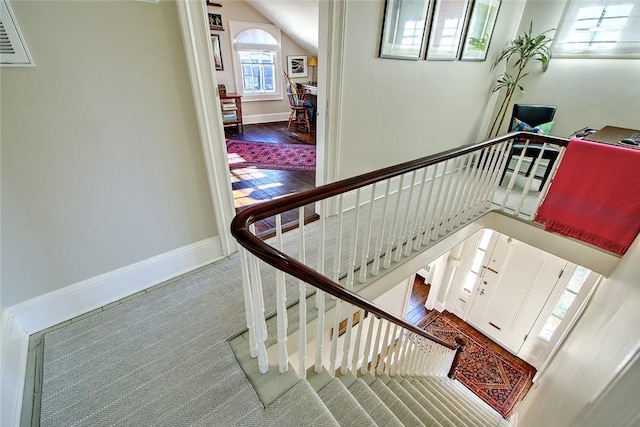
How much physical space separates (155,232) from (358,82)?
1.89 metres

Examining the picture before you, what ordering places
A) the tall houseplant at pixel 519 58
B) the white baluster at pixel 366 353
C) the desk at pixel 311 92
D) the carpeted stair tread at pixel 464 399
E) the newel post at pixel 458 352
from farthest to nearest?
the desk at pixel 311 92 < the tall houseplant at pixel 519 58 < the newel post at pixel 458 352 < the carpeted stair tread at pixel 464 399 < the white baluster at pixel 366 353

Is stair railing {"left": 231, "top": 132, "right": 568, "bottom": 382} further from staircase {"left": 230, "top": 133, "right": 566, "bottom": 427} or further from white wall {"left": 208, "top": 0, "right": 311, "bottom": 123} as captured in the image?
white wall {"left": 208, "top": 0, "right": 311, "bottom": 123}

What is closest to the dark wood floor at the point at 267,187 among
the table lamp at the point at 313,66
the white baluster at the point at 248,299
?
the white baluster at the point at 248,299

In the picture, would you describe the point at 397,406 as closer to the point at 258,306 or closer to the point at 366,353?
the point at 366,353

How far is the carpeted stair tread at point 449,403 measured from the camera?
2.49 metres

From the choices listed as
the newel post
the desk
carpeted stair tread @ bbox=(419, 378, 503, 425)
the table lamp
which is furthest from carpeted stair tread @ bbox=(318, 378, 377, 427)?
the table lamp

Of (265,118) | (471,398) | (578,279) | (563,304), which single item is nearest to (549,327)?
(563,304)

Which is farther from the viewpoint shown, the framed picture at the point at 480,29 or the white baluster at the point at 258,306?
the framed picture at the point at 480,29

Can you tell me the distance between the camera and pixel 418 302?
4945 millimetres

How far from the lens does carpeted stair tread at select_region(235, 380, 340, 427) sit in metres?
1.10

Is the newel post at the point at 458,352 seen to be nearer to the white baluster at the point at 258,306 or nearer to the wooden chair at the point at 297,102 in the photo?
the white baluster at the point at 258,306

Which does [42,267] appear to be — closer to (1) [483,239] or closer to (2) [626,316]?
(2) [626,316]

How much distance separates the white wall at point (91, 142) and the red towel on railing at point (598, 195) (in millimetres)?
2884

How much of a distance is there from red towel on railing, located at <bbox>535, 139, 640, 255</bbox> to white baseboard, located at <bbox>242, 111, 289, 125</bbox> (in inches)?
221
